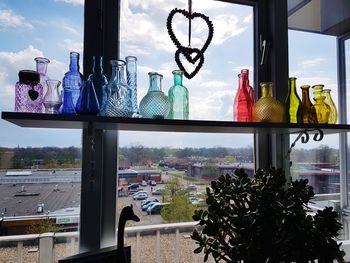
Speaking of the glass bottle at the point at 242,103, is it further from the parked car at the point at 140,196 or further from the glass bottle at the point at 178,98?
the parked car at the point at 140,196

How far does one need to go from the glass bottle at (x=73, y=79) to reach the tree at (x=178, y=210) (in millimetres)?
633

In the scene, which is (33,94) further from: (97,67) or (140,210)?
(140,210)

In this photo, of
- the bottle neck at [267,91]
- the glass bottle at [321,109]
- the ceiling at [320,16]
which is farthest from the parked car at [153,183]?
the ceiling at [320,16]

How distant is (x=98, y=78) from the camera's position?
115 centimetres

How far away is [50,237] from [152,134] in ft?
1.98

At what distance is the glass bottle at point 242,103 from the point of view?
1.34m

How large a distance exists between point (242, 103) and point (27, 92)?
90cm

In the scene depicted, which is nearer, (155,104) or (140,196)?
(155,104)

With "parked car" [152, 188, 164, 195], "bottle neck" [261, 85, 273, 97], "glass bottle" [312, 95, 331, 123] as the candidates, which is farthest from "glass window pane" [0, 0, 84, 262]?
"glass bottle" [312, 95, 331, 123]

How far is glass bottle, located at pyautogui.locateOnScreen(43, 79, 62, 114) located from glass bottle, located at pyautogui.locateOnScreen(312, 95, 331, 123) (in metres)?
1.13

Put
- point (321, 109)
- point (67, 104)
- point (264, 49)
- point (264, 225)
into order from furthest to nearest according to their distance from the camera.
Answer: point (264, 49) < point (321, 109) < point (67, 104) < point (264, 225)

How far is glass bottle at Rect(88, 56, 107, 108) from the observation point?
1140 mm

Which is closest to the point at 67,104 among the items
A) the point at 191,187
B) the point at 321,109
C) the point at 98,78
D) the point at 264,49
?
the point at 98,78

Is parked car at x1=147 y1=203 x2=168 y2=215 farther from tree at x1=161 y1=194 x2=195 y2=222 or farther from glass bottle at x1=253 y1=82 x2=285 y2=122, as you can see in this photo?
glass bottle at x1=253 y1=82 x2=285 y2=122
